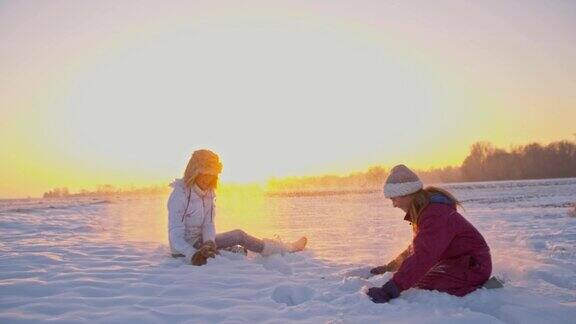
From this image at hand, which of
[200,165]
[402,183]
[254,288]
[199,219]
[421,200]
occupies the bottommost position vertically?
[254,288]

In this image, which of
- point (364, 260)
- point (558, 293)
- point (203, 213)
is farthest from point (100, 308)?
point (558, 293)

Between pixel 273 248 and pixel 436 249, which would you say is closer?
pixel 436 249

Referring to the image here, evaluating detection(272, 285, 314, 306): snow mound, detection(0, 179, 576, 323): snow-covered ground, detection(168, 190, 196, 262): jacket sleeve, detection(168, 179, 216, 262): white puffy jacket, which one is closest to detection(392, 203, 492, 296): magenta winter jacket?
detection(0, 179, 576, 323): snow-covered ground

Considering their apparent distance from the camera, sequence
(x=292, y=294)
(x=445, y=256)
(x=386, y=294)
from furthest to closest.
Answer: (x=292, y=294) < (x=445, y=256) < (x=386, y=294)

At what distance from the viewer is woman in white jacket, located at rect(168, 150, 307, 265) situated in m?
5.77

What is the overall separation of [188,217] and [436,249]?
3.46 meters

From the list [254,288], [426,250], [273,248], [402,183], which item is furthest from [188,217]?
[426,250]

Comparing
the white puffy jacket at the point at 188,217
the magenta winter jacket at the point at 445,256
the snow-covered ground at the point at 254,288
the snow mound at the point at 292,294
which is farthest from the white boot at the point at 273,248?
the magenta winter jacket at the point at 445,256

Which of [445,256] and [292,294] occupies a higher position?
[445,256]

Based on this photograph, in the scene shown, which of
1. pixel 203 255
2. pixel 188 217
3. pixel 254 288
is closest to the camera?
pixel 254 288

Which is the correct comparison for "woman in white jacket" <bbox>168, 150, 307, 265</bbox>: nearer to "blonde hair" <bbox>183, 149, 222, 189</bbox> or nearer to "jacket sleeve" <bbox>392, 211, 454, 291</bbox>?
"blonde hair" <bbox>183, 149, 222, 189</bbox>

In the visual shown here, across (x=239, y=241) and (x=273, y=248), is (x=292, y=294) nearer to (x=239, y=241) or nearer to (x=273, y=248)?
(x=273, y=248)

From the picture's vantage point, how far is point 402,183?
13.3 feet

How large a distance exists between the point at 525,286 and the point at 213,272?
3247 millimetres
